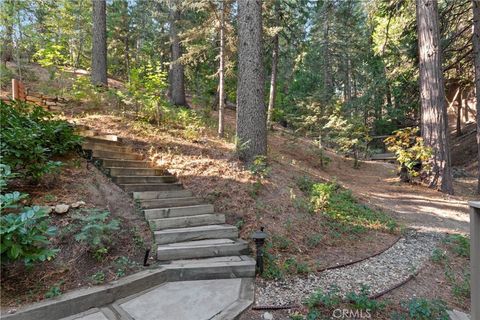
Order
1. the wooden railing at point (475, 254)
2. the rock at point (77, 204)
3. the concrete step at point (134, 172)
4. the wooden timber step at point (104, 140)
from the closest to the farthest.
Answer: the wooden railing at point (475, 254), the rock at point (77, 204), the concrete step at point (134, 172), the wooden timber step at point (104, 140)

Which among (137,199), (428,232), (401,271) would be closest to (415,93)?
(428,232)

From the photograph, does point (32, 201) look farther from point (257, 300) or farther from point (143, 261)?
point (257, 300)

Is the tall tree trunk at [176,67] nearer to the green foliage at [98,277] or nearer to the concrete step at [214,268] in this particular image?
the concrete step at [214,268]

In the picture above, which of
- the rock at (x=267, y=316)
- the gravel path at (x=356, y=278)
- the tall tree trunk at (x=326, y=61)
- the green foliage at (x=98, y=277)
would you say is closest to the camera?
the rock at (x=267, y=316)

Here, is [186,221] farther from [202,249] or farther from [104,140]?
[104,140]

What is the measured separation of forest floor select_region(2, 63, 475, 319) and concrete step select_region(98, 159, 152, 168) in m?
0.25

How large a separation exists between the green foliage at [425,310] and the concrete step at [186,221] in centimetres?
→ 280

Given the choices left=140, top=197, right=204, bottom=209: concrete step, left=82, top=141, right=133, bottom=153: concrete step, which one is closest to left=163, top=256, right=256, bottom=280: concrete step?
left=140, top=197, right=204, bottom=209: concrete step

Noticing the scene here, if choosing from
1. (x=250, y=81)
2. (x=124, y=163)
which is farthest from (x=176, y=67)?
(x=124, y=163)

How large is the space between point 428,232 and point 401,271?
2304 mm

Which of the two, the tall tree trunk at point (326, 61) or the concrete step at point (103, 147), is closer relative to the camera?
the concrete step at point (103, 147)

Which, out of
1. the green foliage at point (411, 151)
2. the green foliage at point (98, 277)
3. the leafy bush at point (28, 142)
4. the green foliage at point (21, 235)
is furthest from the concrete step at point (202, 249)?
the green foliage at point (411, 151)

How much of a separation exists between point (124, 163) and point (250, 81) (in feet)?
10.3

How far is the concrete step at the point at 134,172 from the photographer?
5.08 metres
